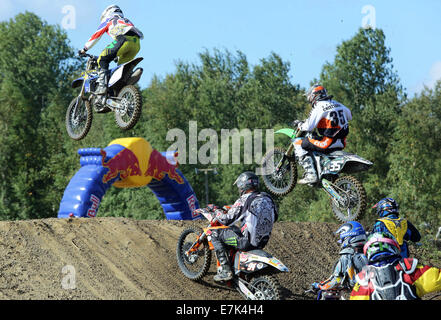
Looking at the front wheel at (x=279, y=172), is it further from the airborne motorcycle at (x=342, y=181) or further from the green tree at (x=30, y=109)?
the green tree at (x=30, y=109)

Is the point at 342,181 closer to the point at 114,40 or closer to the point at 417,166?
the point at 114,40

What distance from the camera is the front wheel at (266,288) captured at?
10133mm

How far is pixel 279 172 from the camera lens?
13.7 m

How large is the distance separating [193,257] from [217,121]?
117ft

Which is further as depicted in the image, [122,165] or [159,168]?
[159,168]

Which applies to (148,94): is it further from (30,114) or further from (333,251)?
(333,251)

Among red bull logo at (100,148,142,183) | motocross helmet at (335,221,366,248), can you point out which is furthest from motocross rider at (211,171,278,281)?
red bull logo at (100,148,142,183)

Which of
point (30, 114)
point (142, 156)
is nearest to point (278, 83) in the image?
point (30, 114)

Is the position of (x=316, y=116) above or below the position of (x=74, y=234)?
above

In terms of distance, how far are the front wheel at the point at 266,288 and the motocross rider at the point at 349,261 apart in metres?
0.89

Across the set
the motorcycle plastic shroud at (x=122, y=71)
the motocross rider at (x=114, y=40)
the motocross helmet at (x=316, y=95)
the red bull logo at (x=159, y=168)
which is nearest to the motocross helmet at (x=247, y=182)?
the motocross helmet at (x=316, y=95)

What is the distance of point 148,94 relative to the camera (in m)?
48.2

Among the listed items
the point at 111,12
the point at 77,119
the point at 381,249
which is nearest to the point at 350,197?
the point at 381,249
